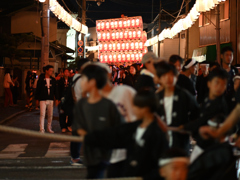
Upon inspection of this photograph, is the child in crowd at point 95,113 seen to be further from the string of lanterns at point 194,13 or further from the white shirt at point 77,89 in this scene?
the string of lanterns at point 194,13

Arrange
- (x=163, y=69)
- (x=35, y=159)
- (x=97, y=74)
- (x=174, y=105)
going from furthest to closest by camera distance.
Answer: (x=35, y=159) → (x=174, y=105) → (x=163, y=69) → (x=97, y=74)

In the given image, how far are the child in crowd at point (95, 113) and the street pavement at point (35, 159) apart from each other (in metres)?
3.55

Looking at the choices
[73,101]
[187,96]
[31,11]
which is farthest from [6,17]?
[187,96]

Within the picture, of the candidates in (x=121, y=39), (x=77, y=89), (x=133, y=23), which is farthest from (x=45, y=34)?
(x=121, y=39)

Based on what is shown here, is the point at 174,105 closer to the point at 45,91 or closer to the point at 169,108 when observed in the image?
the point at 169,108

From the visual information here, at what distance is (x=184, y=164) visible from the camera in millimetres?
→ 3527

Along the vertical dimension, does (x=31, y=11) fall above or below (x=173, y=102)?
above

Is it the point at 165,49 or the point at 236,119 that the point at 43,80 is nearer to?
the point at 236,119

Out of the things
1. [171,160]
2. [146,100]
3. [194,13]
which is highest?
[194,13]

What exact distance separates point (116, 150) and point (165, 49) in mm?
55081

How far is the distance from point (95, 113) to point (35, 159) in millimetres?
5656

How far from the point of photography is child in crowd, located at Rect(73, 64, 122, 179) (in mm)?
4418

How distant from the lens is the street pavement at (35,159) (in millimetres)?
8211

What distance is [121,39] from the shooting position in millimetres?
37969
